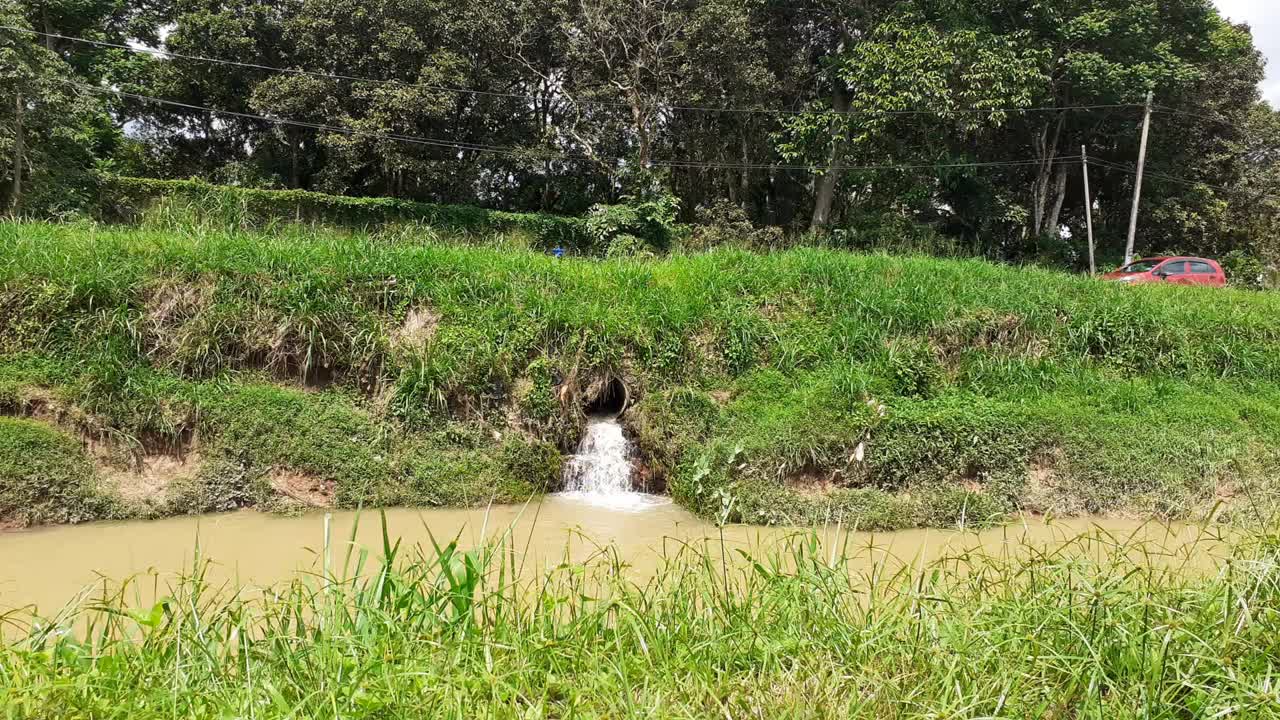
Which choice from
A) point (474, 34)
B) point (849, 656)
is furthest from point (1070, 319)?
point (474, 34)

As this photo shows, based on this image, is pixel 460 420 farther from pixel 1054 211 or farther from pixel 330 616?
pixel 1054 211

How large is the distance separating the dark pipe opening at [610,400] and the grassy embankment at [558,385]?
0.46 feet

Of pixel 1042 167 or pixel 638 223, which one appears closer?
pixel 638 223

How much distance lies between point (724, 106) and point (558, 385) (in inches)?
672

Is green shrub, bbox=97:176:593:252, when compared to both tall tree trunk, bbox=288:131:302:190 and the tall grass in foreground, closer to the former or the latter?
tall tree trunk, bbox=288:131:302:190

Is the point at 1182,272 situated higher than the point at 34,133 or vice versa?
the point at 34,133

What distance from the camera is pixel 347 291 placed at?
8367 millimetres

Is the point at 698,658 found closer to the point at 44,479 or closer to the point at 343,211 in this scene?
the point at 44,479

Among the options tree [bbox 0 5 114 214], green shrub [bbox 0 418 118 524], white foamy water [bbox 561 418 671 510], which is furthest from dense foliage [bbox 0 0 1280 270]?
green shrub [bbox 0 418 118 524]

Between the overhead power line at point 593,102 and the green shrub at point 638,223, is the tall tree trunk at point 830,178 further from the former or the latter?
the green shrub at point 638,223

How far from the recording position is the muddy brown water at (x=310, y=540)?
16.8 feet

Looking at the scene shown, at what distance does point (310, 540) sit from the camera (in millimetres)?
6133

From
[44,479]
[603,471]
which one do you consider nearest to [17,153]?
[44,479]

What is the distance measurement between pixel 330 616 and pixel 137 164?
98.1 ft
